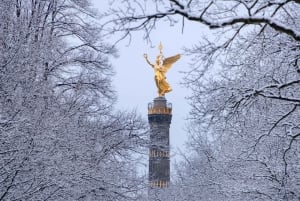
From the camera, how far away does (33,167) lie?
37.1ft

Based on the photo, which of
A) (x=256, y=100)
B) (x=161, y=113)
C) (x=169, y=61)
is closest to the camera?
(x=256, y=100)

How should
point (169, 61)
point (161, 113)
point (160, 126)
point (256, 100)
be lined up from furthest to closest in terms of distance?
point (169, 61)
point (161, 113)
point (160, 126)
point (256, 100)

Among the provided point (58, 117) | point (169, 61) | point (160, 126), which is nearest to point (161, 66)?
point (169, 61)

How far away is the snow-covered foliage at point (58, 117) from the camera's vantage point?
36.2 ft

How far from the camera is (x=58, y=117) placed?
12.7m

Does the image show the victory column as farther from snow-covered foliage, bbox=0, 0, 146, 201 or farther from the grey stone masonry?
snow-covered foliage, bbox=0, 0, 146, 201

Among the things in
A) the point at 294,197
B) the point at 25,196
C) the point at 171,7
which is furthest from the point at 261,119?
the point at 171,7

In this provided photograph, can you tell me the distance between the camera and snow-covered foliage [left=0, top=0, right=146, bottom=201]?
1102 centimetres

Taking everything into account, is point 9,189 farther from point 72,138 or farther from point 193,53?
point 193,53

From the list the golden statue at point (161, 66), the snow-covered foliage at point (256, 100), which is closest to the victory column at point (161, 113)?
the golden statue at point (161, 66)

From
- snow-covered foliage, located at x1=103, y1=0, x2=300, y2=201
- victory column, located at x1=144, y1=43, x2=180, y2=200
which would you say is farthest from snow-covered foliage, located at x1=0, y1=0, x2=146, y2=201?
victory column, located at x1=144, y1=43, x2=180, y2=200

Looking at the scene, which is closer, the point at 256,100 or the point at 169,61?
the point at 256,100

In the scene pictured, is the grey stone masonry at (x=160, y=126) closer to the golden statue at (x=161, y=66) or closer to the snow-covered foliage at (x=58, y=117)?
the golden statue at (x=161, y=66)

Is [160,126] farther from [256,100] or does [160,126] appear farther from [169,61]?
[256,100]
